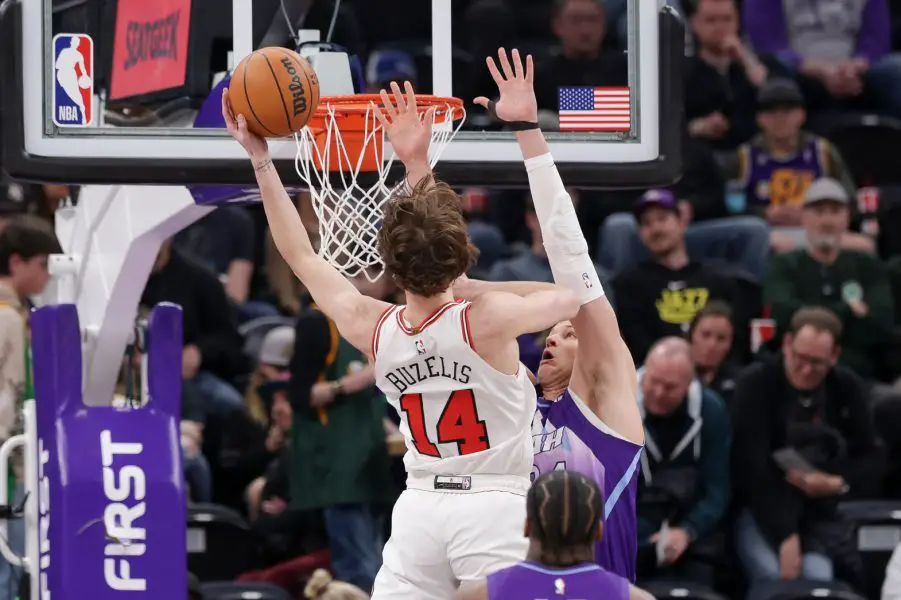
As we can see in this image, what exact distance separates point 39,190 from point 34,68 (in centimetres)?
429

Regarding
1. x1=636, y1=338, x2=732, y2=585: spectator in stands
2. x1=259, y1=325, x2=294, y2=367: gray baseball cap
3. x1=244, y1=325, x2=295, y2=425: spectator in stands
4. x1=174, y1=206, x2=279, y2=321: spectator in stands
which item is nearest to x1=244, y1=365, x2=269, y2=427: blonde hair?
x1=244, y1=325, x2=295, y2=425: spectator in stands

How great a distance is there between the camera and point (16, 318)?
7.81m

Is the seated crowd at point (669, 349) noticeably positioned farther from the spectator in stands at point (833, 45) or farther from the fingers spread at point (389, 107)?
the fingers spread at point (389, 107)

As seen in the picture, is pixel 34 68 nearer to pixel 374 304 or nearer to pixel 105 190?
pixel 105 190

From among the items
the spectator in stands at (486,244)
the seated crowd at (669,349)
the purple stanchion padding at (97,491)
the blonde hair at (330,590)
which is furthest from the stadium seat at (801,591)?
the purple stanchion padding at (97,491)

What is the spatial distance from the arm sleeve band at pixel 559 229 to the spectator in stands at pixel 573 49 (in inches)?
181

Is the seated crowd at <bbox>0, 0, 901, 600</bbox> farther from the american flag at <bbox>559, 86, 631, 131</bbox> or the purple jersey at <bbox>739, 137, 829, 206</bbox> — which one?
the american flag at <bbox>559, 86, 631, 131</bbox>

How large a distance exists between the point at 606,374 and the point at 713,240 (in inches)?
220

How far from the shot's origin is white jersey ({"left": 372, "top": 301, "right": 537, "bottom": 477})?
15.7 ft

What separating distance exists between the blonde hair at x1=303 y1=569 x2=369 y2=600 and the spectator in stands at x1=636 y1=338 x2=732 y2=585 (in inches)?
70.0

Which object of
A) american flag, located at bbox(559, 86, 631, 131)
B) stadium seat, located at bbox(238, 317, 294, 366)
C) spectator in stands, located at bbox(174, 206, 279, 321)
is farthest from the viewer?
spectator in stands, located at bbox(174, 206, 279, 321)

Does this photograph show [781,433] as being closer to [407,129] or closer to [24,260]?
[24,260]

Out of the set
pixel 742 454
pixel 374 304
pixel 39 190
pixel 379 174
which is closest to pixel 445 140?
pixel 379 174

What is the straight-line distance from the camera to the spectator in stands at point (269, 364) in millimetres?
9812
